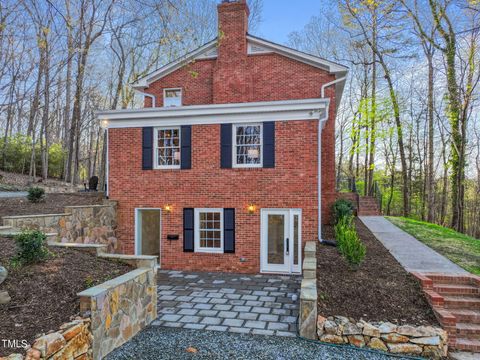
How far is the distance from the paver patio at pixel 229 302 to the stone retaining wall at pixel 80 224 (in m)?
2.30

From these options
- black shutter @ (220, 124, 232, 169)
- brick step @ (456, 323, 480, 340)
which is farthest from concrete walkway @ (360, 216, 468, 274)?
black shutter @ (220, 124, 232, 169)

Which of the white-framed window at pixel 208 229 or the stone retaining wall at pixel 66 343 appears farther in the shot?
the white-framed window at pixel 208 229

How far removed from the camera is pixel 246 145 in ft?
33.7

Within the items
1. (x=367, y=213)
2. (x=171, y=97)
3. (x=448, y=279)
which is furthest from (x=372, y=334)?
(x=171, y=97)

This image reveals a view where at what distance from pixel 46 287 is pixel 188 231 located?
5746mm

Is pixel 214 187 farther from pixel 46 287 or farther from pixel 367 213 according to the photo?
pixel 367 213

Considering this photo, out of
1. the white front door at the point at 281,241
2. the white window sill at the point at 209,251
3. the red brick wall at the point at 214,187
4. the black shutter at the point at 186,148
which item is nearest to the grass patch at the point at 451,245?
the red brick wall at the point at 214,187

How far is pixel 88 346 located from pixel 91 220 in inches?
248

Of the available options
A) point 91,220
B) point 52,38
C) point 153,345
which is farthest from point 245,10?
point 153,345

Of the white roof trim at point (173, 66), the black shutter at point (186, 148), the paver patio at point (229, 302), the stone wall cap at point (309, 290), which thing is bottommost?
the paver patio at point (229, 302)

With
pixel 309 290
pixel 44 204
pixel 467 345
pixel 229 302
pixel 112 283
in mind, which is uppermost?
pixel 44 204

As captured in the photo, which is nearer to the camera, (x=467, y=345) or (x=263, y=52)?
(x=467, y=345)

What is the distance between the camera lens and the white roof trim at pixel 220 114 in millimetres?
9656

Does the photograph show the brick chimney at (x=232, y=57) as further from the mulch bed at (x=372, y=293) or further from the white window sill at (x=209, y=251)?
the mulch bed at (x=372, y=293)
